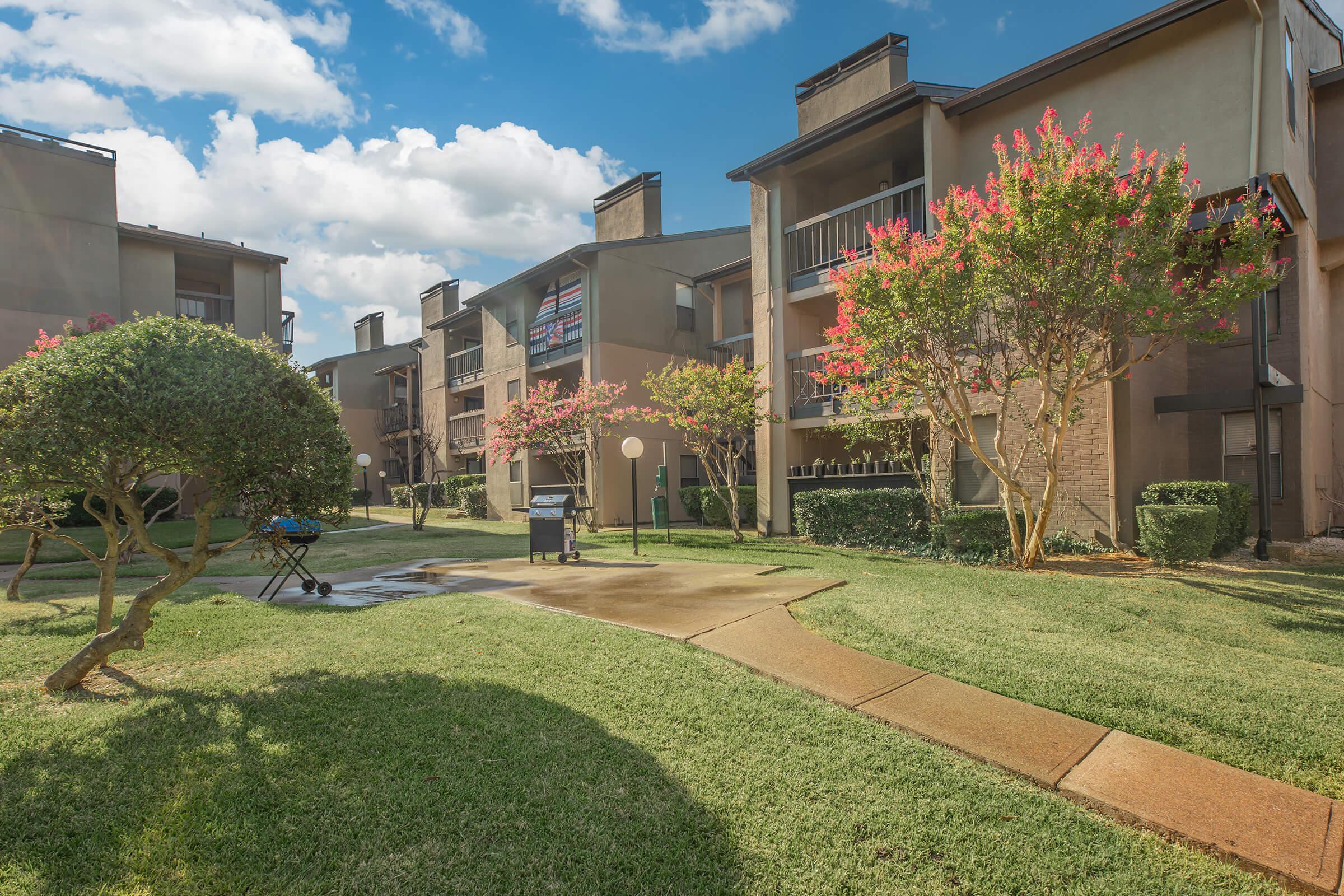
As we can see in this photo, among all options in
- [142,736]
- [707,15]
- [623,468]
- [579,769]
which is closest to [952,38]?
[707,15]

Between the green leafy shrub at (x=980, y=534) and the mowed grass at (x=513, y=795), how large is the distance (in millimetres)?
7275

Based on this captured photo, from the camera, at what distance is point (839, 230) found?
16.3 m

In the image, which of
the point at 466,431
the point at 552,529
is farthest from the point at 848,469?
the point at 466,431

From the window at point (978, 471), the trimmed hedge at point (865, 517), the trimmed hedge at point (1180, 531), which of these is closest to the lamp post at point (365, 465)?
the trimmed hedge at point (865, 517)

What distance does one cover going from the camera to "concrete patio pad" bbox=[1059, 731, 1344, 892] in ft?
9.29

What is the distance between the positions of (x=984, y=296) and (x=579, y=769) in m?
8.63

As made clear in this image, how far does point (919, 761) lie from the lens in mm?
3627

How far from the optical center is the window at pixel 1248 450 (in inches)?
503

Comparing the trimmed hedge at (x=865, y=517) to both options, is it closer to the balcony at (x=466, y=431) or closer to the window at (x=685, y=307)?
the window at (x=685, y=307)

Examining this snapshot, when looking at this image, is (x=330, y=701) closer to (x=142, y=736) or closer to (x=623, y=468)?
(x=142, y=736)

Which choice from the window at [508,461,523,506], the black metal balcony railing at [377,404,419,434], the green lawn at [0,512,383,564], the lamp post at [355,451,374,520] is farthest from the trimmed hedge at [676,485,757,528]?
the black metal balcony railing at [377,404,419,434]

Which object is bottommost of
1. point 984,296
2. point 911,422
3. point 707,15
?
point 911,422

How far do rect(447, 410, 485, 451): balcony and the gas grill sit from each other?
16.5 metres

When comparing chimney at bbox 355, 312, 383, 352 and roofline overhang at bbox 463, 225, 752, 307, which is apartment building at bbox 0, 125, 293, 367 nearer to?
→ roofline overhang at bbox 463, 225, 752, 307
